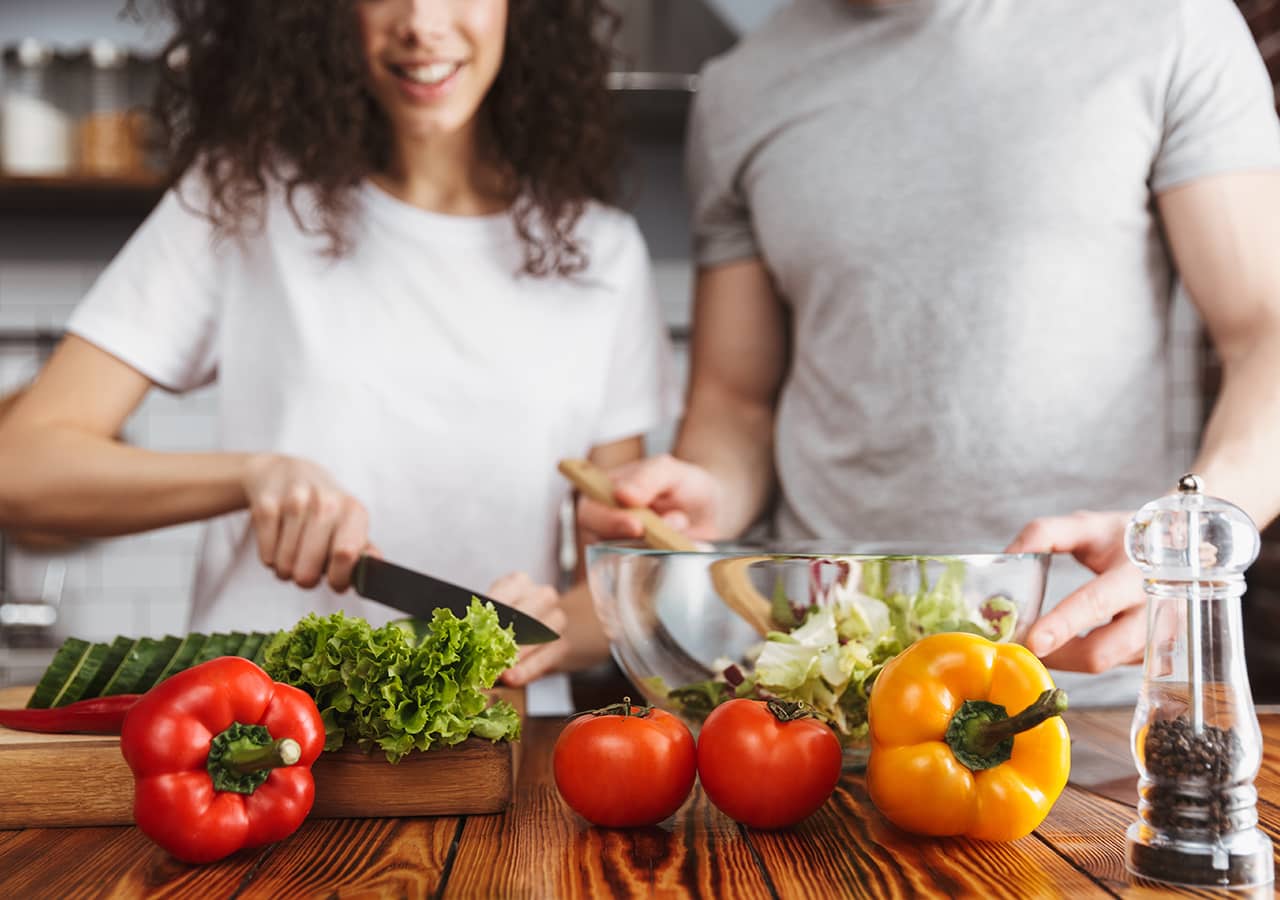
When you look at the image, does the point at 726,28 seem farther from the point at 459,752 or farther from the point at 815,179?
the point at 459,752

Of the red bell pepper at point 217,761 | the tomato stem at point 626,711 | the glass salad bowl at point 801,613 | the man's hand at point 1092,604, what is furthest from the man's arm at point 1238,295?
the red bell pepper at point 217,761

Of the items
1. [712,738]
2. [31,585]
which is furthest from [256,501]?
[31,585]

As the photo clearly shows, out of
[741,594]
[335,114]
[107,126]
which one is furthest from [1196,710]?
[107,126]

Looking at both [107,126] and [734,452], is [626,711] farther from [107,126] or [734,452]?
[107,126]

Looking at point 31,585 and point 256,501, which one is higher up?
point 256,501

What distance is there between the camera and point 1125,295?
1.53 meters

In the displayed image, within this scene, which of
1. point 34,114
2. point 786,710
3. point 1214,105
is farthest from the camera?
point 34,114

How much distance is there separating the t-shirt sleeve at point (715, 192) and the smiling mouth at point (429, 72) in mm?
405

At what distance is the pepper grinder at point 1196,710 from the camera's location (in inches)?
29.7

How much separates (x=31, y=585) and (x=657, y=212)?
5.75 feet

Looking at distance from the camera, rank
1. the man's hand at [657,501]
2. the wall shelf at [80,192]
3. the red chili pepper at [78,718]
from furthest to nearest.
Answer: the wall shelf at [80,192] < the man's hand at [657,501] < the red chili pepper at [78,718]

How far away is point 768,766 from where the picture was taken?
0.85m

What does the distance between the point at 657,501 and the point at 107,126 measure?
6.51ft

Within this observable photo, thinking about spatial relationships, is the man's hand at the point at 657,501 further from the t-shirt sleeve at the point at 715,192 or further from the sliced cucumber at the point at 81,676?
the sliced cucumber at the point at 81,676
